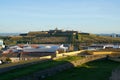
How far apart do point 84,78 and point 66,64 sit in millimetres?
7427

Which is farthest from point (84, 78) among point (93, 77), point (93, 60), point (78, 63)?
point (93, 60)

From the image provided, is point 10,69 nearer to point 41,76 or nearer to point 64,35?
point 41,76

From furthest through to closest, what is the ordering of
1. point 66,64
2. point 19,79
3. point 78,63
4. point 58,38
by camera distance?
point 58,38
point 78,63
point 66,64
point 19,79

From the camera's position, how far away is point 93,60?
41.9m

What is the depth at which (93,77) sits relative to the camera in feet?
86.6

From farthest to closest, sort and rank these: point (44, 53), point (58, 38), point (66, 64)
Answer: point (58, 38) < point (44, 53) < point (66, 64)

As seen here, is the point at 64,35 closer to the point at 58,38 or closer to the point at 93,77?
the point at 58,38

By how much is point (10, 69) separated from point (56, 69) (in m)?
5.73

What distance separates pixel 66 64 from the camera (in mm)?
33281

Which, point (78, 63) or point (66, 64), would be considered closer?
point (66, 64)

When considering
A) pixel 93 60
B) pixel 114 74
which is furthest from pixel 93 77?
pixel 93 60

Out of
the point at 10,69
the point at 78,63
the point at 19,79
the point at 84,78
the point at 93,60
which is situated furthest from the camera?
the point at 93,60

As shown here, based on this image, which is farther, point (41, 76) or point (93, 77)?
point (93, 77)

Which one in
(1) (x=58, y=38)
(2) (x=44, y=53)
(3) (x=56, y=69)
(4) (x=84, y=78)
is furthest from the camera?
(1) (x=58, y=38)
